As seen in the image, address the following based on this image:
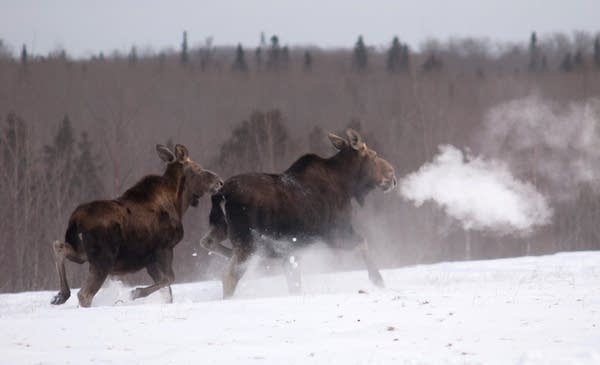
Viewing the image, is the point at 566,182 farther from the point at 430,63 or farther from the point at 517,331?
the point at 517,331

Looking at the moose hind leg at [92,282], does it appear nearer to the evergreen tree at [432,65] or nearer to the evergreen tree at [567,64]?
the evergreen tree at [432,65]

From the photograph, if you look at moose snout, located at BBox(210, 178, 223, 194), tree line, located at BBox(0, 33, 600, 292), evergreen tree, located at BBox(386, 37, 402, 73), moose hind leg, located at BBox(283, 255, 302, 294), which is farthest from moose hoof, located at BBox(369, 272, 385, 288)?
evergreen tree, located at BBox(386, 37, 402, 73)

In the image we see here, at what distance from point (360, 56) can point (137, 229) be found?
351ft

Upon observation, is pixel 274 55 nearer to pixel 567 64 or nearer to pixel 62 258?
pixel 567 64

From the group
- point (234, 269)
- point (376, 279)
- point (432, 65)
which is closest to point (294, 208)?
point (234, 269)

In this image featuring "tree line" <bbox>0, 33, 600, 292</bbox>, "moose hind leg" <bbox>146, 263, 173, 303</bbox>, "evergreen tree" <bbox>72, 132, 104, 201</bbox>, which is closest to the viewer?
"moose hind leg" <bbox>146, 263, 173, 303</bbox>

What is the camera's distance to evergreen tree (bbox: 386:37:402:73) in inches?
4392

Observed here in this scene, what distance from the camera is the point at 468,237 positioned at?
5716 centimetres

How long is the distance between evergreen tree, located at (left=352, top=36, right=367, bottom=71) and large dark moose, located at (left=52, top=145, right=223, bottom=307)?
100833mm

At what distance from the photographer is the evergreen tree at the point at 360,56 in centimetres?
11838

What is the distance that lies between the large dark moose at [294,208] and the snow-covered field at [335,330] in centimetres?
238

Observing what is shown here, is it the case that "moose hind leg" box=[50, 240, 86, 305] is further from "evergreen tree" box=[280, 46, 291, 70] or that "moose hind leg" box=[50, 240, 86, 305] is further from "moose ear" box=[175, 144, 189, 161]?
"evergreen tree" box=[280, 46, 291, 70]

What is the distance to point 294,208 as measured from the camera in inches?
663

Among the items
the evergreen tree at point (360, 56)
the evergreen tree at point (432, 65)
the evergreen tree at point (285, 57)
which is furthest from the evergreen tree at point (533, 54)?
the evergreen tree at point (285, 57)
